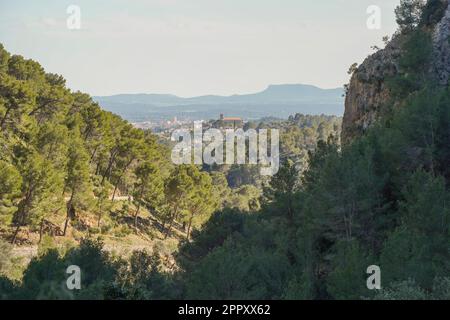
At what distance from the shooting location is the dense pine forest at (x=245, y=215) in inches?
660

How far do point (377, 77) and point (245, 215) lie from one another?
15398 mm

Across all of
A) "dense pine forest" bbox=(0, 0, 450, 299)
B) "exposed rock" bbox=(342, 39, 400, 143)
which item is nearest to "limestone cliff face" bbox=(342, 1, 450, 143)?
"exposed rock" bbox=(342, 39, 400, 143)

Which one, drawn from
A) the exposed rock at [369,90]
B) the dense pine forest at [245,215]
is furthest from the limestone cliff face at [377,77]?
the dense pine forest at [245,215]

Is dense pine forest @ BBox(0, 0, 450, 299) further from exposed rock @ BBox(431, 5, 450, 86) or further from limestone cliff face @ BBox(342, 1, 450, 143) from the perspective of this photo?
exposed rock @ BBox(431, 5, 450, 86)

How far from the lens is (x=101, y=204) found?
45844mm

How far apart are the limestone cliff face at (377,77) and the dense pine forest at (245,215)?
3.13 ft

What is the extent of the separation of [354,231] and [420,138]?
5795 mm

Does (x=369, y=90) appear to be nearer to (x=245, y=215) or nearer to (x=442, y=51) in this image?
(x=442, y=51)

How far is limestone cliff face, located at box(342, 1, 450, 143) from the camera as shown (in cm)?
3556

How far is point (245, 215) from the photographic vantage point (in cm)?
4028

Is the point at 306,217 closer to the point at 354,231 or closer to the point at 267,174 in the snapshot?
the point at 354,231

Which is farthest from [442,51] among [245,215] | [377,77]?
[245,215]

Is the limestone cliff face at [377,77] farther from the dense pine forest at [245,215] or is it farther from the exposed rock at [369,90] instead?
the dense pine forest at [245,215]
